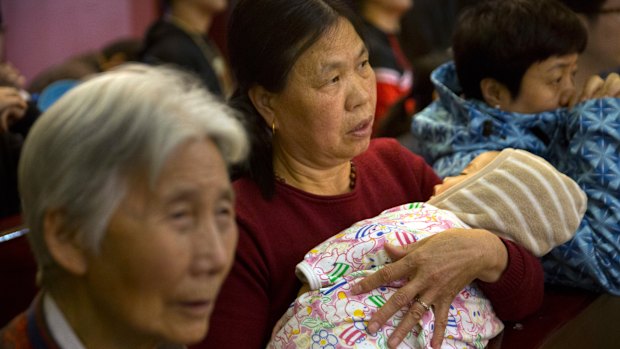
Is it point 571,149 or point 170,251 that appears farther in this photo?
point 571,149

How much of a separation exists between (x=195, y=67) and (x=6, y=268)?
246 centimetres

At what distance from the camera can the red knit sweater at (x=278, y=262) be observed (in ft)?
4.75

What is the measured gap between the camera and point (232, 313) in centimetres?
144

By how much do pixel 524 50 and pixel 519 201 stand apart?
0.49m

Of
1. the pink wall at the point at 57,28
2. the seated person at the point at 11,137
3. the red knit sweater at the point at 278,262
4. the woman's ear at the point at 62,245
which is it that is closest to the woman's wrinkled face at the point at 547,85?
the red knit sweater at the point at 278,262

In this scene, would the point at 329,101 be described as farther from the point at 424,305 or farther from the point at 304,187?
the point at 424,305

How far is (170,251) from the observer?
97cm

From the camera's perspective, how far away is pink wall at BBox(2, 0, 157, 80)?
4781 mm

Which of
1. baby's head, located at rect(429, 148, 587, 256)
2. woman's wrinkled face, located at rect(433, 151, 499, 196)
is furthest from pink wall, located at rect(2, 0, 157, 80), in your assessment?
baby's head, located at rect(429, 148, 587, 256)

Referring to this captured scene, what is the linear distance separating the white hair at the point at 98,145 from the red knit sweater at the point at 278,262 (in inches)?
19.2

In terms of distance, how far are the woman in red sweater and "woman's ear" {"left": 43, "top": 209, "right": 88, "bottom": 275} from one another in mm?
467

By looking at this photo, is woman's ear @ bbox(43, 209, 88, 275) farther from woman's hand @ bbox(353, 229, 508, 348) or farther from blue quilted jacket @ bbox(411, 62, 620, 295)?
blue quilted jacket @ bbox(411, 62, 620, 295)

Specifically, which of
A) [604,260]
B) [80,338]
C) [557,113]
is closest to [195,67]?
[557,113]

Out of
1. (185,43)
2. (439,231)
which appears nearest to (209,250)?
(439,231)
